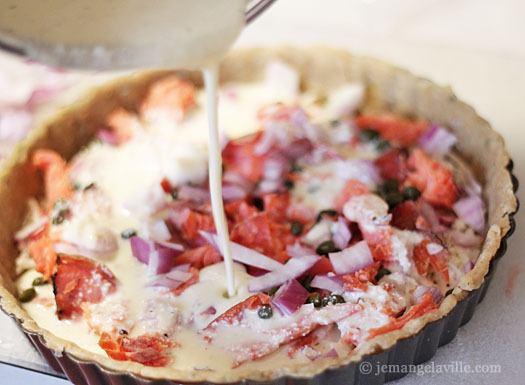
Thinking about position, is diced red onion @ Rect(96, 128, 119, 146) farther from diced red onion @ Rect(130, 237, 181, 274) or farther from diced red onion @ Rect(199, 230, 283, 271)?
diced red onion @ Rect(199, 230, 283, 271)

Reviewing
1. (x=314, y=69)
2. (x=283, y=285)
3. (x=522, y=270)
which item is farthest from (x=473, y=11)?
(x=283, y=285)

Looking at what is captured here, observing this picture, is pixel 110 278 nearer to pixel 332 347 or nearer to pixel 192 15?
pixel 332 347

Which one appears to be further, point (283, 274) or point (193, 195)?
point (193, 195)

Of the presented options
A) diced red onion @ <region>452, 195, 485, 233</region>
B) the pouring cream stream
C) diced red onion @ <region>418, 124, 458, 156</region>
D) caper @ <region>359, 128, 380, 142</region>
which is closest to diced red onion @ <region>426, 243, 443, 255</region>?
diced red onion @ <region>452, 195, 485, 233</region>

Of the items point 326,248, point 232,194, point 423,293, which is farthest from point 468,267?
point 232,194

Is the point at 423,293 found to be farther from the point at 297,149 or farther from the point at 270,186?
the point at 297,149

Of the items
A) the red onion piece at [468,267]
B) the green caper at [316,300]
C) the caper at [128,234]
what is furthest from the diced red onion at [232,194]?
the red onion piece at [468,267]

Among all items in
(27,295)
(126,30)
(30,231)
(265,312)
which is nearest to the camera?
(126,30)
